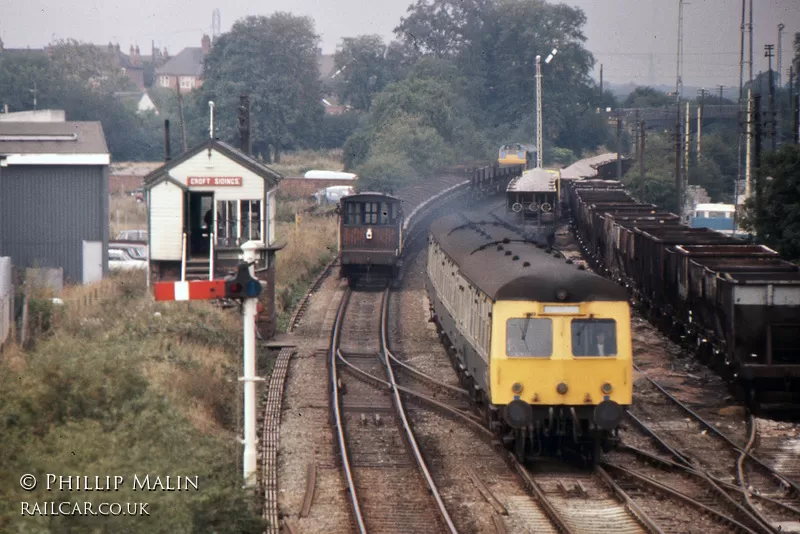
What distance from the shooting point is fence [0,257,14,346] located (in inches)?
749

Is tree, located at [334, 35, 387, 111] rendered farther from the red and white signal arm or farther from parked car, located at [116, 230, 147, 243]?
the red and white signal arm

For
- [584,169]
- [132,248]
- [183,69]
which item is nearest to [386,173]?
[584,169]

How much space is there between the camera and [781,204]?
2630 centimetres

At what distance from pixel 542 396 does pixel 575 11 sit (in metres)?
82.2

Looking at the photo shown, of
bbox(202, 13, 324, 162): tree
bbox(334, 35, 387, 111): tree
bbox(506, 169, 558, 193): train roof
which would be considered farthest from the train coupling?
bbox(334, 35, 387, 111): tree

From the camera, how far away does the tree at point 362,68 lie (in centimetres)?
8706

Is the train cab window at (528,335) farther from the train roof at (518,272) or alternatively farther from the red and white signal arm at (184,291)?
the red and white signal arm at (184,291)

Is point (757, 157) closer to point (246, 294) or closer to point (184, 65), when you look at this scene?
point (246, 294)

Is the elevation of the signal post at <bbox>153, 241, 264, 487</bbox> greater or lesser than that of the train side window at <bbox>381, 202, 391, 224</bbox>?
lesser

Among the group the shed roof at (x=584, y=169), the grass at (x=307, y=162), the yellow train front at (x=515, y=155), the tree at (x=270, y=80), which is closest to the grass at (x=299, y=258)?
the shed roof at (x=584, y=169)

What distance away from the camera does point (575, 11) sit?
296 ft

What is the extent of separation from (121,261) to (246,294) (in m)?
26.1

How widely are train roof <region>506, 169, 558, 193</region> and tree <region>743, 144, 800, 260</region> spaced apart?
12042mm

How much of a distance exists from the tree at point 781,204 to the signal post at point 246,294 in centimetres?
1873
